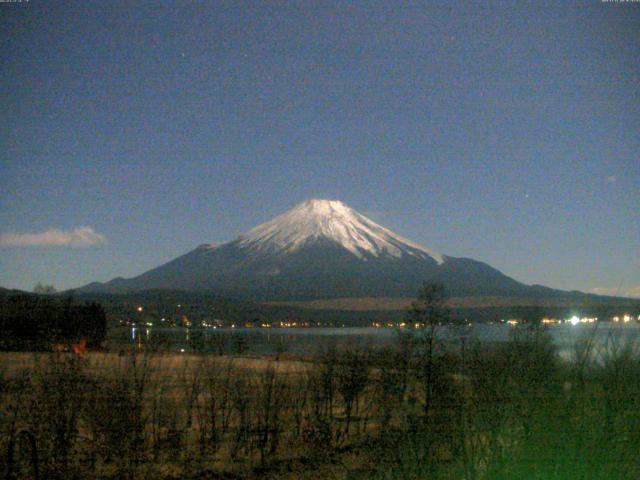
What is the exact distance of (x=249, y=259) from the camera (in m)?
194

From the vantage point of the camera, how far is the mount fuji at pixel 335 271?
151250mm

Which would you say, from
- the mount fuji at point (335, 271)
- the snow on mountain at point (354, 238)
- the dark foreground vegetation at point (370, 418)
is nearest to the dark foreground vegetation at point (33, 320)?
the dark foreground vegetation at point (370, 418)

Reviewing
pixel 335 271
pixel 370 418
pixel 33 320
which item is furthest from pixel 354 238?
pixel 370 418

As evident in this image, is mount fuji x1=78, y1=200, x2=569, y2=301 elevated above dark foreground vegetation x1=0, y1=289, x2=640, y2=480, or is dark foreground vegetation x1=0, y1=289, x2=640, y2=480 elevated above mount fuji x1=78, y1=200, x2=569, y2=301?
mount fuji x1=78, y1=200, x2=569, y2=301

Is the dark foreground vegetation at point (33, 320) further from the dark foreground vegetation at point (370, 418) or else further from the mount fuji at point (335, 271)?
the mount fuji at point (335, 271)

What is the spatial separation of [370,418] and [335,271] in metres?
152

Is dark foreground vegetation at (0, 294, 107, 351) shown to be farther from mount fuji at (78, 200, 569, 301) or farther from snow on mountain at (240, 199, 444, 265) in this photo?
snow on mountain at (240, 199, 444, 265)

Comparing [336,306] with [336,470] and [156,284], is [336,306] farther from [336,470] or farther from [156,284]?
[336,470]

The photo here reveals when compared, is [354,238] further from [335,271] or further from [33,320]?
[33,320]

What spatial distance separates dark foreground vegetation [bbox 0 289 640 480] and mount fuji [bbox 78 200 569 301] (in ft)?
399

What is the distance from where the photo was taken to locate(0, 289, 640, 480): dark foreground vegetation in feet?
13.5

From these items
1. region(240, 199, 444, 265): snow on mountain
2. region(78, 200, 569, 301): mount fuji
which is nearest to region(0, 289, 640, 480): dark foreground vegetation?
region(78, 200, 569, 301): mount fuji

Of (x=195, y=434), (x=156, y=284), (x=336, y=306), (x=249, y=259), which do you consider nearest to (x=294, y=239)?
(x=249, y=259)

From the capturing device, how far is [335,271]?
545 ft
